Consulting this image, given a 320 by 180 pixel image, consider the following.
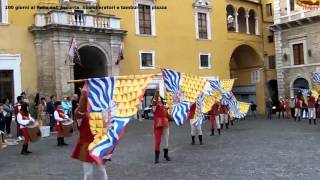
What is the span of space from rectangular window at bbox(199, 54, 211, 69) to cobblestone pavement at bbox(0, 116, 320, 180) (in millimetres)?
24093

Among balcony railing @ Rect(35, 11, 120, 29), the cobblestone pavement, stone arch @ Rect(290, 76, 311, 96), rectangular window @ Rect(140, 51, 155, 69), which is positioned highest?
balcony railing @ Rect(35, 11, 120, 29)

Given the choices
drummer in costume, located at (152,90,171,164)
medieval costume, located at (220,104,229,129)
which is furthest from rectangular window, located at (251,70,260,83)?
drummer in costume, located at (152,90,171,164)

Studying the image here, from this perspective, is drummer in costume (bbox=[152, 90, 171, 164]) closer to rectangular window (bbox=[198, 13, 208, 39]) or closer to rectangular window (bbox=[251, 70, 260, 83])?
rectangular window (bbox=[198, 13, 208, 39])

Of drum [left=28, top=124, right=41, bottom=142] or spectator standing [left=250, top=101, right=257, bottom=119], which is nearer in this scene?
drum [left=28, top=124, right=41, bottom=142]

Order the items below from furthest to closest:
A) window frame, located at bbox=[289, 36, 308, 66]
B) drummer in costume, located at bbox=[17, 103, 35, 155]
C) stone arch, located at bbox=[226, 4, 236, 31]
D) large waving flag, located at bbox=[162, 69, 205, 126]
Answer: stone arch, located at bbox=[226, 4, 236, 31] < window frame, located at bbox=[289, 36, 308, 66] < drummer in costume, located at bbox=[17, 103, 35, 155] < large waving flag, located at bbox=[162, 69, 205, 126]

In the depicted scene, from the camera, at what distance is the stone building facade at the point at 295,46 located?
42.9 m

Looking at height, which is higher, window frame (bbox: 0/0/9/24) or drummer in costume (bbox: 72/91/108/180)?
window frame (bbox: 0/0/9/24)

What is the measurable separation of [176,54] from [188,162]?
2783 cm

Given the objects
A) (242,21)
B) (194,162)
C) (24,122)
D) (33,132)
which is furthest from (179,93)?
(242,21)

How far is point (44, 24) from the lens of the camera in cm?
3067

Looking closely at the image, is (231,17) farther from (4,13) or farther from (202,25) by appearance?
(4,13)

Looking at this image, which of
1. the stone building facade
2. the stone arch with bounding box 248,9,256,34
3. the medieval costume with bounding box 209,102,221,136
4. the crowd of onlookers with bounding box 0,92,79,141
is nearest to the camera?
the medieval costume with bounding box 209,102,221,136

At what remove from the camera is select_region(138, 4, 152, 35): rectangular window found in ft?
123

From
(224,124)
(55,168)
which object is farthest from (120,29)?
(55,168)
